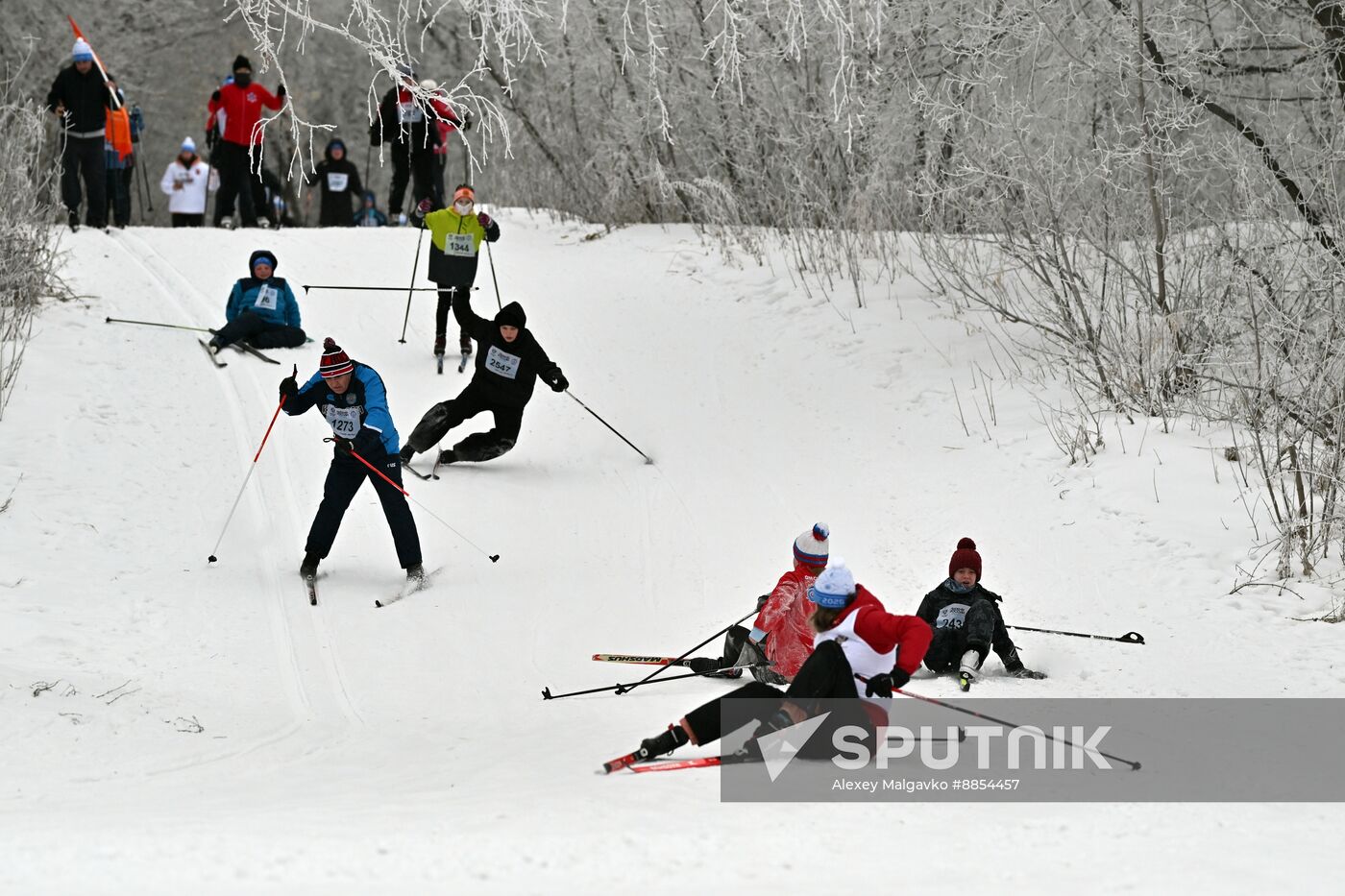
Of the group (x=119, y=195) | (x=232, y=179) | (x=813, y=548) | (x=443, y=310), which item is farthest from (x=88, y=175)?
(x=813, y=548)

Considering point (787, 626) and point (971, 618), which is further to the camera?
point (971, 618)

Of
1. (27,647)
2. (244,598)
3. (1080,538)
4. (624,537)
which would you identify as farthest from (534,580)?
(1080,538)

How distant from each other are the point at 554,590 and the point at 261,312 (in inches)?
213

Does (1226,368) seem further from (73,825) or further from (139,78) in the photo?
(139,78)

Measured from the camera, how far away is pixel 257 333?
13008 mm

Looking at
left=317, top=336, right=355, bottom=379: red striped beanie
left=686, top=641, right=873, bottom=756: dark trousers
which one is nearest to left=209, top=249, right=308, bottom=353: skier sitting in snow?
left=317, top=336, right=355, bottom=379: red striped beanie

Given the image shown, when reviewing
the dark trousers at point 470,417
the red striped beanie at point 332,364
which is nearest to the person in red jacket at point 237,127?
the dark trousers at point 470,417

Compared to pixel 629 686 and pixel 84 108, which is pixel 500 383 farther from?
pixel 84 108

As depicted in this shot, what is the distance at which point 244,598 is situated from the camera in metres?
8.57

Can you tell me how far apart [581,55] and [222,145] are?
15.5ft

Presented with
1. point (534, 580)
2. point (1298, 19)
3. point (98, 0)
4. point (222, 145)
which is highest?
point (98, 0)

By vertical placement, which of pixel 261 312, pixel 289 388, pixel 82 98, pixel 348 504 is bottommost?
pixel 348 504

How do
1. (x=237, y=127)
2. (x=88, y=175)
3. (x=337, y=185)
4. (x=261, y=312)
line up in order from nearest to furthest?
(x=261, y=312)
(x=88, y=175)
(x=237, y=127)
(x=337, y=185)

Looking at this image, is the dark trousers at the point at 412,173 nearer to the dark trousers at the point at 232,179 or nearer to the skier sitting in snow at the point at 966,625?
the dark trousers at the point at 232,179
